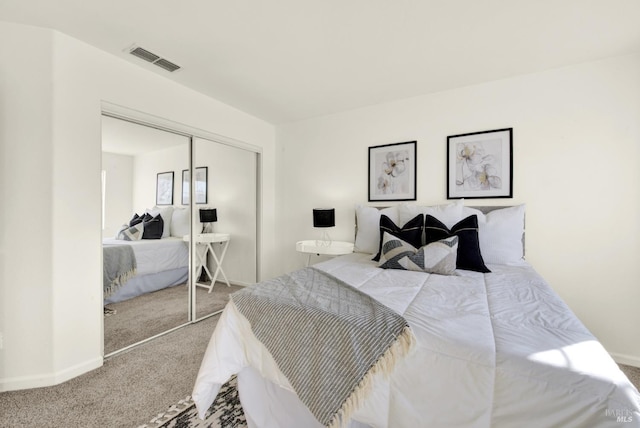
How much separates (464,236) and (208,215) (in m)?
2.61

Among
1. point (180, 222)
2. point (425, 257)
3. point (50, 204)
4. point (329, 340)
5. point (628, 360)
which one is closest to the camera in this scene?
point (329, 340)

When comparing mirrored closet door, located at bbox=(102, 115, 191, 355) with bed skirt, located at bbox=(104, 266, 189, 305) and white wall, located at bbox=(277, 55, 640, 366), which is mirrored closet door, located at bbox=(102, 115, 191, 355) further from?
white wall, located at bbox=(277, 55, 640, 366)

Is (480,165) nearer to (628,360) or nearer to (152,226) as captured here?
(628,360)

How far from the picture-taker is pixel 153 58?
225cm

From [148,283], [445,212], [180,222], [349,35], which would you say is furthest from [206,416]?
[349,35]

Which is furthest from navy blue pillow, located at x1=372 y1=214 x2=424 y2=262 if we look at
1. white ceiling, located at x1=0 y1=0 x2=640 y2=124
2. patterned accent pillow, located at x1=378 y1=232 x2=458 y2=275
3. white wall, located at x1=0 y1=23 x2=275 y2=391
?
white wall, located at x1=0 y1=23 x2=275 y2=391

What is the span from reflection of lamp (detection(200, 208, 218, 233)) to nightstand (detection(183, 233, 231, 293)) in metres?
0.07

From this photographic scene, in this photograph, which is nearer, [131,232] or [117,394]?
[117,394]

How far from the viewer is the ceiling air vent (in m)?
2.12

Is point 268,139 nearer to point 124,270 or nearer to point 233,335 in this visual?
point 124,270

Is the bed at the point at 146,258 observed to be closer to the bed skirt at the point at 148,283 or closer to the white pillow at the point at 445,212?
the bed skirt at the point at 148,283

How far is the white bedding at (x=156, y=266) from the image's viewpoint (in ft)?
8.38

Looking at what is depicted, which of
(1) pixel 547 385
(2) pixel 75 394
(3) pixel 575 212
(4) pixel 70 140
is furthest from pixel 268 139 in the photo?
(1) pixel 547 385

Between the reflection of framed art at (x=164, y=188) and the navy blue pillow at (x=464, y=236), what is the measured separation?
8.13 ft
